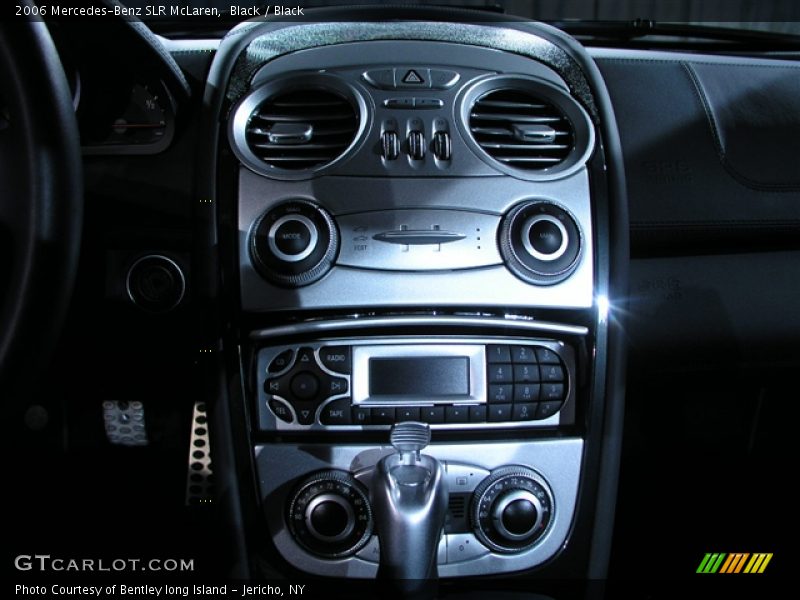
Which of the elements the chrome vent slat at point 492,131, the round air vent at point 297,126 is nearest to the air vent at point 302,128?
the round air vent at point 297,126

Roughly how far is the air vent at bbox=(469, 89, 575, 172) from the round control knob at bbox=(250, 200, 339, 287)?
0.89 ft

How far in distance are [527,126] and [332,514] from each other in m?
0.65

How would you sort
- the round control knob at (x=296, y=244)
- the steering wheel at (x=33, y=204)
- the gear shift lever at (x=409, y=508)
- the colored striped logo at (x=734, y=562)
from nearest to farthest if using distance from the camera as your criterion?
the steering wheel at (x=33, y=204), the gear shift lever at (x=409, y=508), the round control knob at (x=296, y=244), the colored striped logo at (x=734, y=562)

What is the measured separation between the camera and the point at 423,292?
110 cm

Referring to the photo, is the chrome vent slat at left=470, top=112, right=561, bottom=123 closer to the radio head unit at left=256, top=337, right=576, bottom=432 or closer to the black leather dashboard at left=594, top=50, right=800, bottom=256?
the black leather dashboard at left=594, top=50, right=800, bottom=256

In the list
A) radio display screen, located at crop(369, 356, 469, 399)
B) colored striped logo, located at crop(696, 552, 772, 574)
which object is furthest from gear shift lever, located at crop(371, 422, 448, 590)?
colored striped logo, located at crop(696, 552, 772, 574)

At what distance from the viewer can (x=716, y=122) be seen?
52.9 inches

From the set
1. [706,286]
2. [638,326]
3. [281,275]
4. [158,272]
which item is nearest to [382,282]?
[281,275]

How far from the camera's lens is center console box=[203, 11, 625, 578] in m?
1.10

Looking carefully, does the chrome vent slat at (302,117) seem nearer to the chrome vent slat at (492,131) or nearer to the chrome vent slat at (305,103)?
the chrome vent slat at (305,103)

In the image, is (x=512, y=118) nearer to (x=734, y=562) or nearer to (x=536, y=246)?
(x=536, y=246)

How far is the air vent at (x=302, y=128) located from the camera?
1.13m

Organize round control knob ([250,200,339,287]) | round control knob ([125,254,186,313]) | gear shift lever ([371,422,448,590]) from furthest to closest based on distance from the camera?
round control knob ([125,254,186,313]) → round control knob ([250,200,339,287]) → gear shift lever ([371,422,448,590])

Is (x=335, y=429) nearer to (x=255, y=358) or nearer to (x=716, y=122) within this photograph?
(x=255, y=358)
